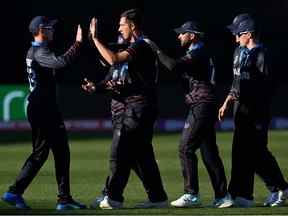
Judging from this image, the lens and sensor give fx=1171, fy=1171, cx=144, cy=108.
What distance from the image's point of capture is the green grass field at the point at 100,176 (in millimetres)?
11500

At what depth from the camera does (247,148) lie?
38.7 ft

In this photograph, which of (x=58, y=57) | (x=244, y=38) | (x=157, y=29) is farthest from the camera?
(x=157, y=29)

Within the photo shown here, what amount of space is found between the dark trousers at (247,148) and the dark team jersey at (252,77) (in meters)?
0.11

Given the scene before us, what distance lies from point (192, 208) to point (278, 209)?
86 cm

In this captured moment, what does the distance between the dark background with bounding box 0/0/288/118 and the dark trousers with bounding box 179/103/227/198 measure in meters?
16.4


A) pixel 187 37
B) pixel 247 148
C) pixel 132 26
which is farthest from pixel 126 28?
pixel 247 148

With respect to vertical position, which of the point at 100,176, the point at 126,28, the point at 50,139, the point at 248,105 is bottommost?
the point at 100,176

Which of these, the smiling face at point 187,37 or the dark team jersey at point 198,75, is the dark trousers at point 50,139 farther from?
the smiling face at point 187,37

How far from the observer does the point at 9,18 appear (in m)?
29.3

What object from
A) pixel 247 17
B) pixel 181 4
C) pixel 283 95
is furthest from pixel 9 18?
pixel 247 17

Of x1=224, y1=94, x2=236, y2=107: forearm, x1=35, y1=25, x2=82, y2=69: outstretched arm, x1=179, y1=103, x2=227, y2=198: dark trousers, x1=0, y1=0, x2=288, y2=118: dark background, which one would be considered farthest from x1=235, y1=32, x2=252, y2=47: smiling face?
x1=0, y1=0, x2=288, y2=118: dark background

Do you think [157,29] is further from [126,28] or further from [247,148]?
[126,28]

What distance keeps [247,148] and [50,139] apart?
198 cm

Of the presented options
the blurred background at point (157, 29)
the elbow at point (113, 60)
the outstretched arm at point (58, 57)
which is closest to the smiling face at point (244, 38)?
the elbow at point (113, 60)
